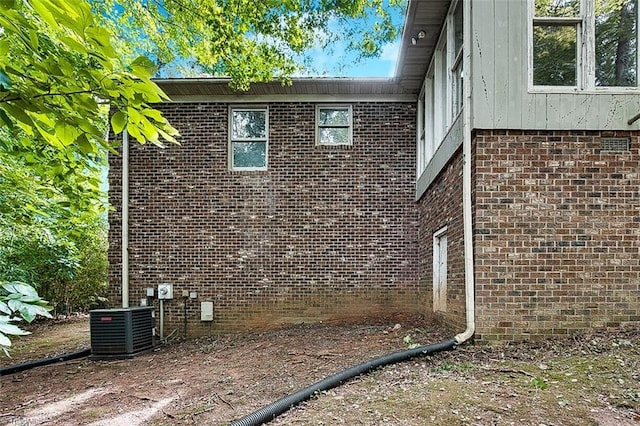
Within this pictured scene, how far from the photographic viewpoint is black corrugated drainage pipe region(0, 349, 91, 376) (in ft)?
23.4

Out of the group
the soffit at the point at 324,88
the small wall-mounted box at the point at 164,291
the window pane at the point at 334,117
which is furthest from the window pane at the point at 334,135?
the small wall-mounted box at the point at 164,291

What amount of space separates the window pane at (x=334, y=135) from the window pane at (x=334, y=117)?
0.10 metres

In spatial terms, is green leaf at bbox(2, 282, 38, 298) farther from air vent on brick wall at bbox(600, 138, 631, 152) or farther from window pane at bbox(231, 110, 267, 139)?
window pane at bbox(231, 110, 267, 139)

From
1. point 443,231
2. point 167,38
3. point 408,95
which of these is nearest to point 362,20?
point 408,95

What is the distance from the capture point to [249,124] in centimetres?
943

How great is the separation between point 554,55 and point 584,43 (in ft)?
1.13

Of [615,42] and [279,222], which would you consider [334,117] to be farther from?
[615,42]

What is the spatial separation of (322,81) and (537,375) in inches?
256

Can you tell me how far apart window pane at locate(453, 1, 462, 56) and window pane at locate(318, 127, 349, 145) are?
3.41 m

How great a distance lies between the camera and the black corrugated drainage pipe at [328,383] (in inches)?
142

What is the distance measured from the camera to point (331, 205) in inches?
361

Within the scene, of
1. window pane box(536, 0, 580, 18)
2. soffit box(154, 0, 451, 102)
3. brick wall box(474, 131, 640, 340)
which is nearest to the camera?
brick wall box(474, 131, 640, 340)

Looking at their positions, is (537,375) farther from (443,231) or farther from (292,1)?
(292,1)

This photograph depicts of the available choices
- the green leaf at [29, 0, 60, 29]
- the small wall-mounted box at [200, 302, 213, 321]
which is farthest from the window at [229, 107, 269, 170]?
the green leaf at [29, 0, 60, 29]
